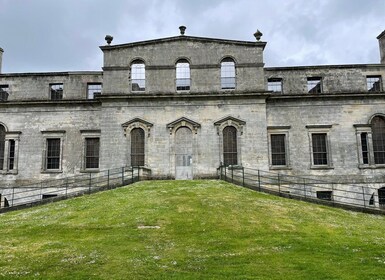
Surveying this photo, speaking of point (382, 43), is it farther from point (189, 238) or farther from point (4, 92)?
point (4, 92)

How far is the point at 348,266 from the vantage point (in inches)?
444

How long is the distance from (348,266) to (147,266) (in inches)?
214

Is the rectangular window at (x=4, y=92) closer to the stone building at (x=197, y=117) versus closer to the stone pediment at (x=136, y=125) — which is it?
the stone building at (x=197, y=117)

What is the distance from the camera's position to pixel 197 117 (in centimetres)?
2798

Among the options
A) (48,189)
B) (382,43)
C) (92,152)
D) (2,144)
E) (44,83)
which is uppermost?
(382,43)

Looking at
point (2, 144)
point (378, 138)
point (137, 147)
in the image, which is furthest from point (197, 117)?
point (2, 144)

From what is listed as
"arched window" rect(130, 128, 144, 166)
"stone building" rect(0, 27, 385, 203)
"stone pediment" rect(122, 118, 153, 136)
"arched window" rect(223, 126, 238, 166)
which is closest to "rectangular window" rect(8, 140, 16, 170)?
"stone building" rect(0, 27, 385, 203)

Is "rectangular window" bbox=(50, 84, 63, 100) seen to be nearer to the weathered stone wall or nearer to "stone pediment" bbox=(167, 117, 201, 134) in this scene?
the weathered stone wall

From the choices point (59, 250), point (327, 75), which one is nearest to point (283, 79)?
point (327, 75)

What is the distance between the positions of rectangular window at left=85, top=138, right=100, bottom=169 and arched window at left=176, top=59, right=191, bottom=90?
22.9 ft

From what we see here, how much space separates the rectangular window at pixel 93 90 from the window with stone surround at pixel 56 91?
79.5 inches

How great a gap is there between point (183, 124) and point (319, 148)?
942 cm

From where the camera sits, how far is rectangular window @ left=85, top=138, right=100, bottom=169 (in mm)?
28861

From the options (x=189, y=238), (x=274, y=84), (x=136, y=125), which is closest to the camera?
(x=189, y=238)
